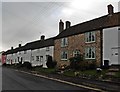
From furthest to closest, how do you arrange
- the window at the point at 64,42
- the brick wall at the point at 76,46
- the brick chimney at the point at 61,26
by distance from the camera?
the brick chimney at the point at 61,26 → the window at the point at 64,42 → the brick wall at the point at 76,46

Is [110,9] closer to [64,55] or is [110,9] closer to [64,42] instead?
[64,42]

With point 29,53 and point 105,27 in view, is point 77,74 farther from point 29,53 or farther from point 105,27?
point 29,53

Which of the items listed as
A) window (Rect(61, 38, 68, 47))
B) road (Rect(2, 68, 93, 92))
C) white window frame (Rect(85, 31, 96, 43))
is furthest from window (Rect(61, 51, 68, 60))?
road (Rect(2, 68, 93, 92))

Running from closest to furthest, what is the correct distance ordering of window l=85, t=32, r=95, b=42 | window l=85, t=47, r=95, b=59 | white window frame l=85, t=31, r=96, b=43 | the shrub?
the shrub < window l=85, t=47, r=95, b=59 < window l=85, t=32, r=95, b=42 < white window frame l=85, t=31, r=96, b=43

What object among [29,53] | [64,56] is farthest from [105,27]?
[29,53]

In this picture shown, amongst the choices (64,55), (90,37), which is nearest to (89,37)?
(90,37)

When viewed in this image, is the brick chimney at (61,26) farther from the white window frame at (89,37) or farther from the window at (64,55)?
the white window frame at (89,37)

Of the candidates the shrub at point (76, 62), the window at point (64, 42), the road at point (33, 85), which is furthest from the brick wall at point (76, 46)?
the road at point (33, 85)

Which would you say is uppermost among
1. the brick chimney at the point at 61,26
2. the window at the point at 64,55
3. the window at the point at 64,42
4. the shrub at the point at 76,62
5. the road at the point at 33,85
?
the brick chimney at the point at 61,26

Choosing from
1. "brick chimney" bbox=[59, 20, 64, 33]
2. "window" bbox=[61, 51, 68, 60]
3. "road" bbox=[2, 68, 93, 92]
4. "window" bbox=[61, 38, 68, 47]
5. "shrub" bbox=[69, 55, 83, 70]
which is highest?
"brick chimney" bbox=[59, 20, 64, 33]

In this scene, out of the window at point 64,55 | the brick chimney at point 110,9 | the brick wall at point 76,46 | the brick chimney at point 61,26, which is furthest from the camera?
the brick chimney at point 61,26

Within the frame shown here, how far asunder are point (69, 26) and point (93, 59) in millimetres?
18713

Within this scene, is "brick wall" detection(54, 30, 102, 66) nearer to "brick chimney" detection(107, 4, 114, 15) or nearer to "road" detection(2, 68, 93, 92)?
"brick chimney" detection(107, 4, 114, 15)

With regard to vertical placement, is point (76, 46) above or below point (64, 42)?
below
